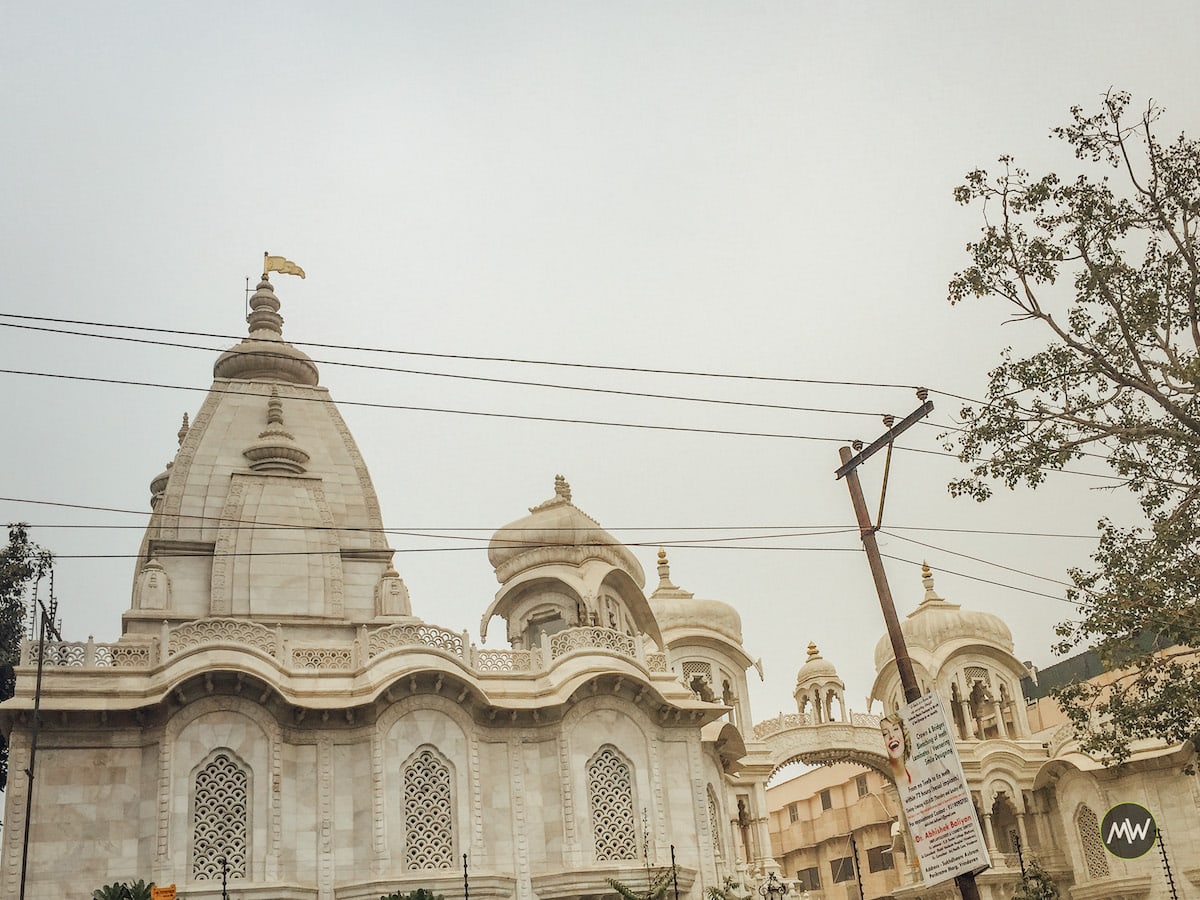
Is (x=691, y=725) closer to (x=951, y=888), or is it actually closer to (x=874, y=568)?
(x=874, y=568)

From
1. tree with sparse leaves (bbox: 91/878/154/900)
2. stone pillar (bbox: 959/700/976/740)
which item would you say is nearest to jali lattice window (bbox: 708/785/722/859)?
tree with sparse leaves (bbox: 91/878/154/900)

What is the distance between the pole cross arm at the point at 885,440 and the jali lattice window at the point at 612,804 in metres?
10.5

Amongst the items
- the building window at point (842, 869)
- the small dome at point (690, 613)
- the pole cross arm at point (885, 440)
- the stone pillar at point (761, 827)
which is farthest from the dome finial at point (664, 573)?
the pole cross arm at point (885, 440)

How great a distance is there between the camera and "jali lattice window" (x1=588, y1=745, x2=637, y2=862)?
2431cm

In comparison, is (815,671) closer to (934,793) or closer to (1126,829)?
(1126,829)

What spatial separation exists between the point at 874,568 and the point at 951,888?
88.7 ft

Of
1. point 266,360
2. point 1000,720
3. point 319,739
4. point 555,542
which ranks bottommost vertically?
point 319,739

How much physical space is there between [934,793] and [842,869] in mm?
42538

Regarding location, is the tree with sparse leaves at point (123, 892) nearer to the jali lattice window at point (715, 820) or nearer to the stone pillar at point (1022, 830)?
the jali lattice window at point (715, 820)

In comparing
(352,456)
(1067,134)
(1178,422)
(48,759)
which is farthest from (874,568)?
(352,456)

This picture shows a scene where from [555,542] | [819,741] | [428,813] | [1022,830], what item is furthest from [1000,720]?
[428,813]

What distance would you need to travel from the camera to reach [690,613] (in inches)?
1560

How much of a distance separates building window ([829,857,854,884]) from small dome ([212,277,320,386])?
104 feet

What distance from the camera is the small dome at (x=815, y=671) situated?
1676 inches
